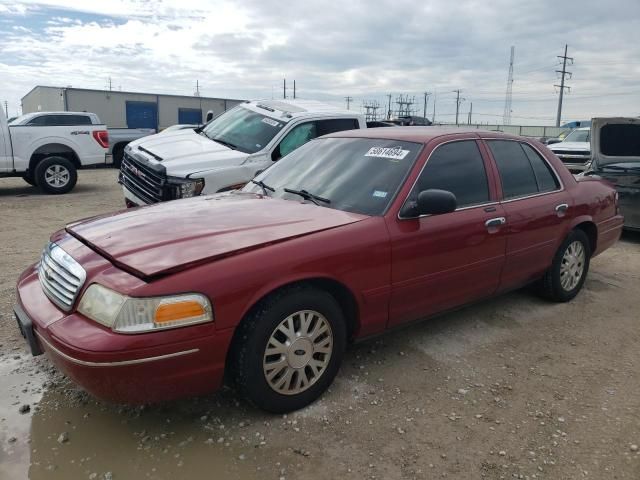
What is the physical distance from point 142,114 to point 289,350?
32.1m

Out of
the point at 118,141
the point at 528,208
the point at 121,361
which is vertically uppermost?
the point at 118,141

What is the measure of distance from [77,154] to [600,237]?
33.8 ft

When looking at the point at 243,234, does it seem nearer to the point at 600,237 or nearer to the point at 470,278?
the point at 470,278

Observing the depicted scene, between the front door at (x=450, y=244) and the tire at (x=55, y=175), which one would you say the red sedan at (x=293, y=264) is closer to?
the front door at (x=450, y=244)

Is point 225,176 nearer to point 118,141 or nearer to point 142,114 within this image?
point 118,141

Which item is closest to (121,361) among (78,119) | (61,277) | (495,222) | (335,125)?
(61,277)

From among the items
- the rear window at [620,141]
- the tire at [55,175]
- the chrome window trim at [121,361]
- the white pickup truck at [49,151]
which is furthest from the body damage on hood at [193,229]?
the tire at [55,175]

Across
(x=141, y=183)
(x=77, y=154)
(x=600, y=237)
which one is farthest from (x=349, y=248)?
(x=77, y=154)

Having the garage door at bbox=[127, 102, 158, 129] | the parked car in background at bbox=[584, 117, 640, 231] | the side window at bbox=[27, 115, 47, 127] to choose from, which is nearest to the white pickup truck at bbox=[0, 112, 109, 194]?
the side window at bbox=[27, 115, 47, 127]

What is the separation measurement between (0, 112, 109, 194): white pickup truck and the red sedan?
834cm

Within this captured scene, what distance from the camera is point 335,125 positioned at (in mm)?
7355

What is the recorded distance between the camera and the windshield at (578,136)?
1517cm

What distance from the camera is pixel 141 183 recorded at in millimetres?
6629

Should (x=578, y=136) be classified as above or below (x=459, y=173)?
above
